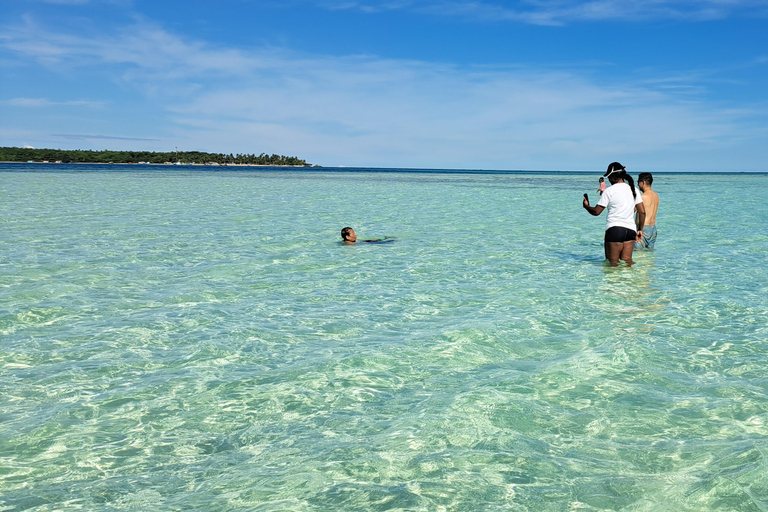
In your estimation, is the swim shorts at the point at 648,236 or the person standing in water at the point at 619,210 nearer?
the person standing in water at the point at 619,210

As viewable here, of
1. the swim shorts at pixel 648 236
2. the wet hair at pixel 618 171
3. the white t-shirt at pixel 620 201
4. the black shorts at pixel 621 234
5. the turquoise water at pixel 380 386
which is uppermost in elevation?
the wet hair at pixel 618 171

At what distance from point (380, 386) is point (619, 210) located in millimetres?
8602

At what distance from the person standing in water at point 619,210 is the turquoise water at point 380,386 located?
546 millimetres

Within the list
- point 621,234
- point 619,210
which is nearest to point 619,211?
point 619,210

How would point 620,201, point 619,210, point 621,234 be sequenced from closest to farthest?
point 620,201 < point 619,210 < point 621,234

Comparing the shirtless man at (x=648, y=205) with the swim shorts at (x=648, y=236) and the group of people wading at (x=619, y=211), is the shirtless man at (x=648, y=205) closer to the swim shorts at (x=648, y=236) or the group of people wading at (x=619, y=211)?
the swim shorts at (x=648, y=236)

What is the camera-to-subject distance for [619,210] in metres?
12.6

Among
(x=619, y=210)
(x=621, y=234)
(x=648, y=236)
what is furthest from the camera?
(x=648, y=236)

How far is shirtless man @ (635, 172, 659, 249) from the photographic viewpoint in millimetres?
15180

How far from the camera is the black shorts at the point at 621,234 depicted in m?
13.2

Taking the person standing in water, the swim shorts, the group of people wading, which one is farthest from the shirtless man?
the person standing in water

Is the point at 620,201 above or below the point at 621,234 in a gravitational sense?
above

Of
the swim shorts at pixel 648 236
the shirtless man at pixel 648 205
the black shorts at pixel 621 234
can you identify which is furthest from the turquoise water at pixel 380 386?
the swim shorts at pixel 648 236

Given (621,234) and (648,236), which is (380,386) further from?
(648,236)
